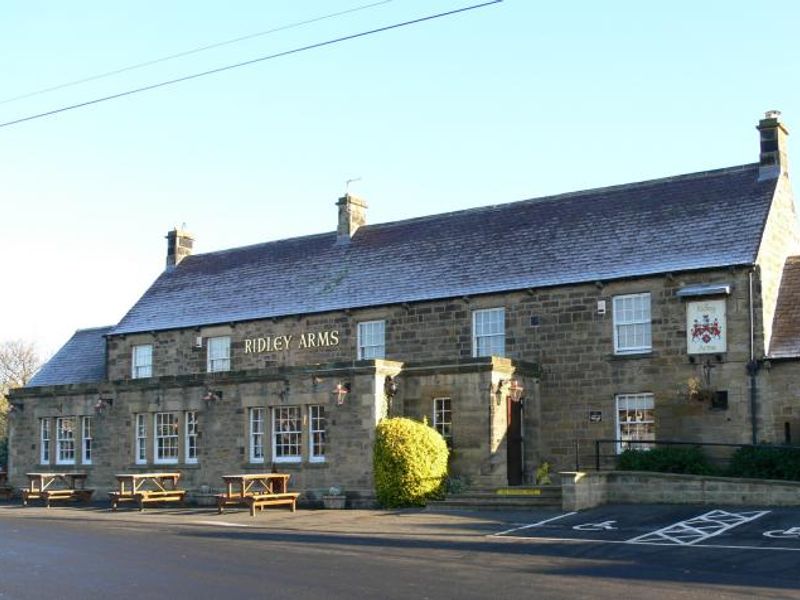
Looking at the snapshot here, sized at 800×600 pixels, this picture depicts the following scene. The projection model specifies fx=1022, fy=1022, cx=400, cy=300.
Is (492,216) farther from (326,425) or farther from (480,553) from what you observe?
(480,553)

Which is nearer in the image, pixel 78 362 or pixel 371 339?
pixel 371 339

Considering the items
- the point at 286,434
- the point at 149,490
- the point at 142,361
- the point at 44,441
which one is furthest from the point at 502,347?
the point at 44,441

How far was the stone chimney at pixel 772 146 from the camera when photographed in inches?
1094

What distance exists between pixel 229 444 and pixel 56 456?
9.00m

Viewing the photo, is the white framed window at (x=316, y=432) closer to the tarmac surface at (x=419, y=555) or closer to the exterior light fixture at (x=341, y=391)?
the exterior light fixture at (x=341, y=391)

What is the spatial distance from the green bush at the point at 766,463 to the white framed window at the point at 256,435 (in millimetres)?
12882

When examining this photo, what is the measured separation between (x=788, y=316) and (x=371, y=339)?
12286 millimetres

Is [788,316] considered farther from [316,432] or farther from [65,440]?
[65,440]

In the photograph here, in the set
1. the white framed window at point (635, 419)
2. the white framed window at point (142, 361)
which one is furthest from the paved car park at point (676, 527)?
the white framed window at point (142, 361)

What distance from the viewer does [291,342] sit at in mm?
33688

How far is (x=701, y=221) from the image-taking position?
2748 cm

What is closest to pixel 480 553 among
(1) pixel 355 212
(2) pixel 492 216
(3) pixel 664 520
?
(3) pixel 664 520

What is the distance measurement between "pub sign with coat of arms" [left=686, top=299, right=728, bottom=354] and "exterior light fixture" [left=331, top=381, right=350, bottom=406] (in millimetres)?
8923

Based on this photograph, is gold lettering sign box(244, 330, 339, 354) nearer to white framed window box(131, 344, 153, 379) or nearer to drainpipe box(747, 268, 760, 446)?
white framed window box(131, 344, 153, 379)
